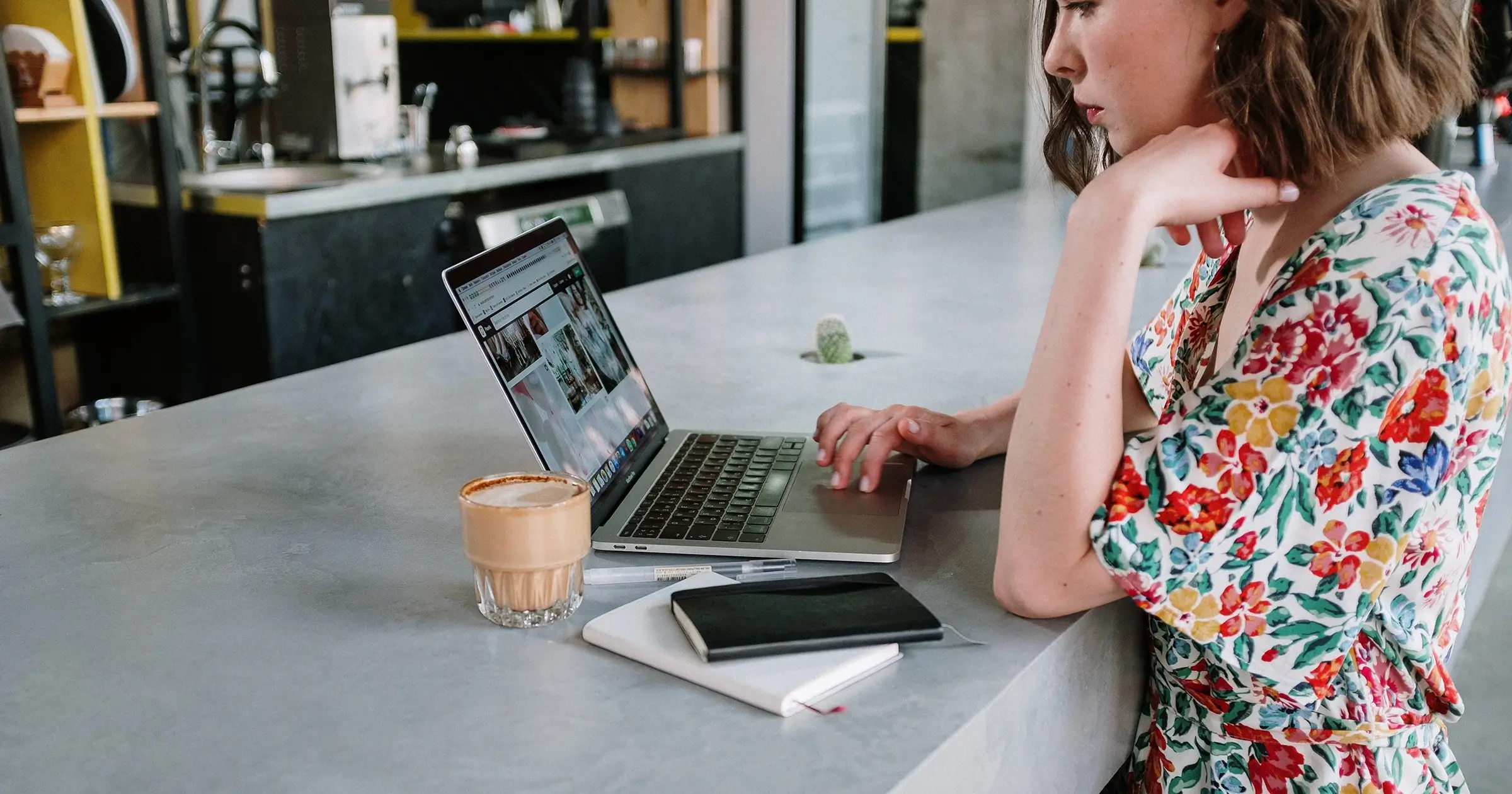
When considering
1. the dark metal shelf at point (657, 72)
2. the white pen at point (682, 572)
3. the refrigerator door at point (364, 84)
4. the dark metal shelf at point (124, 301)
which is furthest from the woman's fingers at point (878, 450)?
the dark metal shelf at point (657, 72)

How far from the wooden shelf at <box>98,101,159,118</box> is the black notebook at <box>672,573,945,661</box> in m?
2.51

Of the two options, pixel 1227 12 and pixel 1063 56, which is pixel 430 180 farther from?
pixel 1227 12

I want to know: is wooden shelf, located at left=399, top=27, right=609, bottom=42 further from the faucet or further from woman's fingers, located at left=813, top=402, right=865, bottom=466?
woman's fingers, located at left=813, top=402, right=865, bottom=466

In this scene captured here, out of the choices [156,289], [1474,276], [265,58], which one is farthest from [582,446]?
[265,58]

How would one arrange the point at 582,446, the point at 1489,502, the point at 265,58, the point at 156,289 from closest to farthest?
the point at 582,446 → the point at 1489,502 → the point at 156,289 → the point at 265,58

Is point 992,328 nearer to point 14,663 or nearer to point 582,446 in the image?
point 582,446

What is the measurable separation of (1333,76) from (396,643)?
80 centimetres

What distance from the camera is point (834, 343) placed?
1.62 m

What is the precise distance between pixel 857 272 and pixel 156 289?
175cm

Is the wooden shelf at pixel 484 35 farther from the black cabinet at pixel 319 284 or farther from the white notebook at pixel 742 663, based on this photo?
the white notebook at pixel 742 663

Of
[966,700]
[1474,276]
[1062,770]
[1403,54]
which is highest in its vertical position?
[1403,54]

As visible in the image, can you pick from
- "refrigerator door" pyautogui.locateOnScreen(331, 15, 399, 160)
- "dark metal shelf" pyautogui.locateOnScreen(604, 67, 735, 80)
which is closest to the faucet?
"refrigerator door" pyautogui.locateOnScreen(331, 15, 399, 160)

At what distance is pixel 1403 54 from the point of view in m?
0.96

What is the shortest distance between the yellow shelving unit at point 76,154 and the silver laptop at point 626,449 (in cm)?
208
